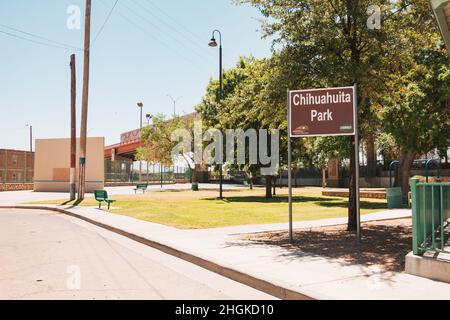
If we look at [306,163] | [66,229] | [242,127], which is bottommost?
[66,229]

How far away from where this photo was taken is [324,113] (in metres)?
9.59

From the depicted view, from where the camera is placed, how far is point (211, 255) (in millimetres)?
8125

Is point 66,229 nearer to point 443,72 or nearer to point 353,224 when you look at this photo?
point 353,224

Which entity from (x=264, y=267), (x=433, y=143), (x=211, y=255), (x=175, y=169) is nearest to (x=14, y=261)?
(x=211, y=255)

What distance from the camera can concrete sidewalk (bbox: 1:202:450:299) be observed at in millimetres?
5363

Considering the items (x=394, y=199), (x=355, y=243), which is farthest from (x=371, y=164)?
(x=355, y=243)

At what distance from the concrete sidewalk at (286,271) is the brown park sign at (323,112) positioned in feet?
9.23

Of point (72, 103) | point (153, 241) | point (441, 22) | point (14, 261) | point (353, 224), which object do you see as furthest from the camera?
point (72, 103)

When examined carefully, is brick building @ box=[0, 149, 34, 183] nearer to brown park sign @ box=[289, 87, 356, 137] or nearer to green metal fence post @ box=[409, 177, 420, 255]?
brown park sign @ box=[289, 87, 356, 137]

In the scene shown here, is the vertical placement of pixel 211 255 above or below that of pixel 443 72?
below

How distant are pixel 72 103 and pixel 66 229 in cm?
1466

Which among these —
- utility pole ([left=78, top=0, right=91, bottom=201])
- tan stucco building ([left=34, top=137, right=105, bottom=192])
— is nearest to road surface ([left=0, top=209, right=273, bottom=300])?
utility pole ([left=78, top=0, right=91, bottom=201])

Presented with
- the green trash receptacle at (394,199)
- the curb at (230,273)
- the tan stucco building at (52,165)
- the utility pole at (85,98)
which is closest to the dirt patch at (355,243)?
the curb at (230,273)

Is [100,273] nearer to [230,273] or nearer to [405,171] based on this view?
[230,273]
